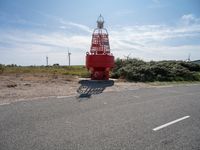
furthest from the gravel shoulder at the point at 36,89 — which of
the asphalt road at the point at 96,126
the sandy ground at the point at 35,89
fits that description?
the asphalt road at the point at 96,126

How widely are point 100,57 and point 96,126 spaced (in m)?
12.2

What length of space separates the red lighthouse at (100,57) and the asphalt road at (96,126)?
30.7 feet

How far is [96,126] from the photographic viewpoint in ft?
19.1

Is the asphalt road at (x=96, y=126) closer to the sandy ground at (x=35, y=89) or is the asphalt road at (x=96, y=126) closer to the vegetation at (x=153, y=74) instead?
the sandy ground at (x=35, y=89)

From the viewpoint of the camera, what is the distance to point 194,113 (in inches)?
300

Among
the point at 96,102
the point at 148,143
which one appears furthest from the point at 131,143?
the point at 96,102

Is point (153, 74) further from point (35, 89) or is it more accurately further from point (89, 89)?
point (35, 89)

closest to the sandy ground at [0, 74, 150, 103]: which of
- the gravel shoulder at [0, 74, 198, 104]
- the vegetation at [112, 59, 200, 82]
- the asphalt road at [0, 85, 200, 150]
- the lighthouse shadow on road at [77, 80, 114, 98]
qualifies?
the gravel shoulder at [0, 74, 198, 104]

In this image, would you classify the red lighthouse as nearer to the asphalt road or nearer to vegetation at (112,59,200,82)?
vegetation at (112,59,200,82)

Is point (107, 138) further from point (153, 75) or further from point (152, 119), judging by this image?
point (153, 75)

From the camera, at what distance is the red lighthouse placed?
1783cm

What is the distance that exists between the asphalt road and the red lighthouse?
9.35 metres

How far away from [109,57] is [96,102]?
9.42 m

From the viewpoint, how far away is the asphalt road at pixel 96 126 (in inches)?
181
